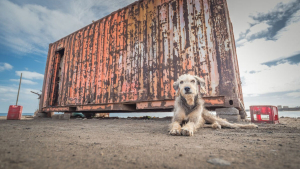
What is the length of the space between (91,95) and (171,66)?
3.71m

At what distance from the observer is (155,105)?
4.43 meters

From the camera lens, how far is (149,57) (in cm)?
492

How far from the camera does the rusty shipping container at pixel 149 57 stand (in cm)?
392

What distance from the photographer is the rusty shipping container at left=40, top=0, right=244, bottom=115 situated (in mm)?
3922

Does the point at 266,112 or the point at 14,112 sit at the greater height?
the point at 266,112

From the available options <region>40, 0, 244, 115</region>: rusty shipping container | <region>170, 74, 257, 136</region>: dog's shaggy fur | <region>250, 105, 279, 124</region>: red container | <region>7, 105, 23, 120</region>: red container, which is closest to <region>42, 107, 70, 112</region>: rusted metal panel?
<region>40, 0, 244, 115</region>: rusty shipping container

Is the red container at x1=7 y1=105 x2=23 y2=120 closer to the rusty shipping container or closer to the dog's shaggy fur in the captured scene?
the rusty shipping container

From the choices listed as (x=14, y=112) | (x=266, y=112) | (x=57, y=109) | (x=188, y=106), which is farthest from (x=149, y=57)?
(x=14, y=112)

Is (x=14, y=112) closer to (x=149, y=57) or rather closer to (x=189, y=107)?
(x=149, y=57)

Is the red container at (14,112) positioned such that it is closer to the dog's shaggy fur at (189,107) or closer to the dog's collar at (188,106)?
the dog's shaggy fur at (189,107)

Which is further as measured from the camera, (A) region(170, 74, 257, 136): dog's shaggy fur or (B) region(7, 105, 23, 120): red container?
(B) region(7, 105, 23, 120): red container

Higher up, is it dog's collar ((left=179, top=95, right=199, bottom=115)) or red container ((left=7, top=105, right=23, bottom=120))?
dog's collar ((left=179, top=95, right=199, bottom=115))

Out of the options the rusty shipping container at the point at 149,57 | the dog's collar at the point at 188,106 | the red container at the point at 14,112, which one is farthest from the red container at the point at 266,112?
the red container at the point at 14,112

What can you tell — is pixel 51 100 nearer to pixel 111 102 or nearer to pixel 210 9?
pixel 111 102
